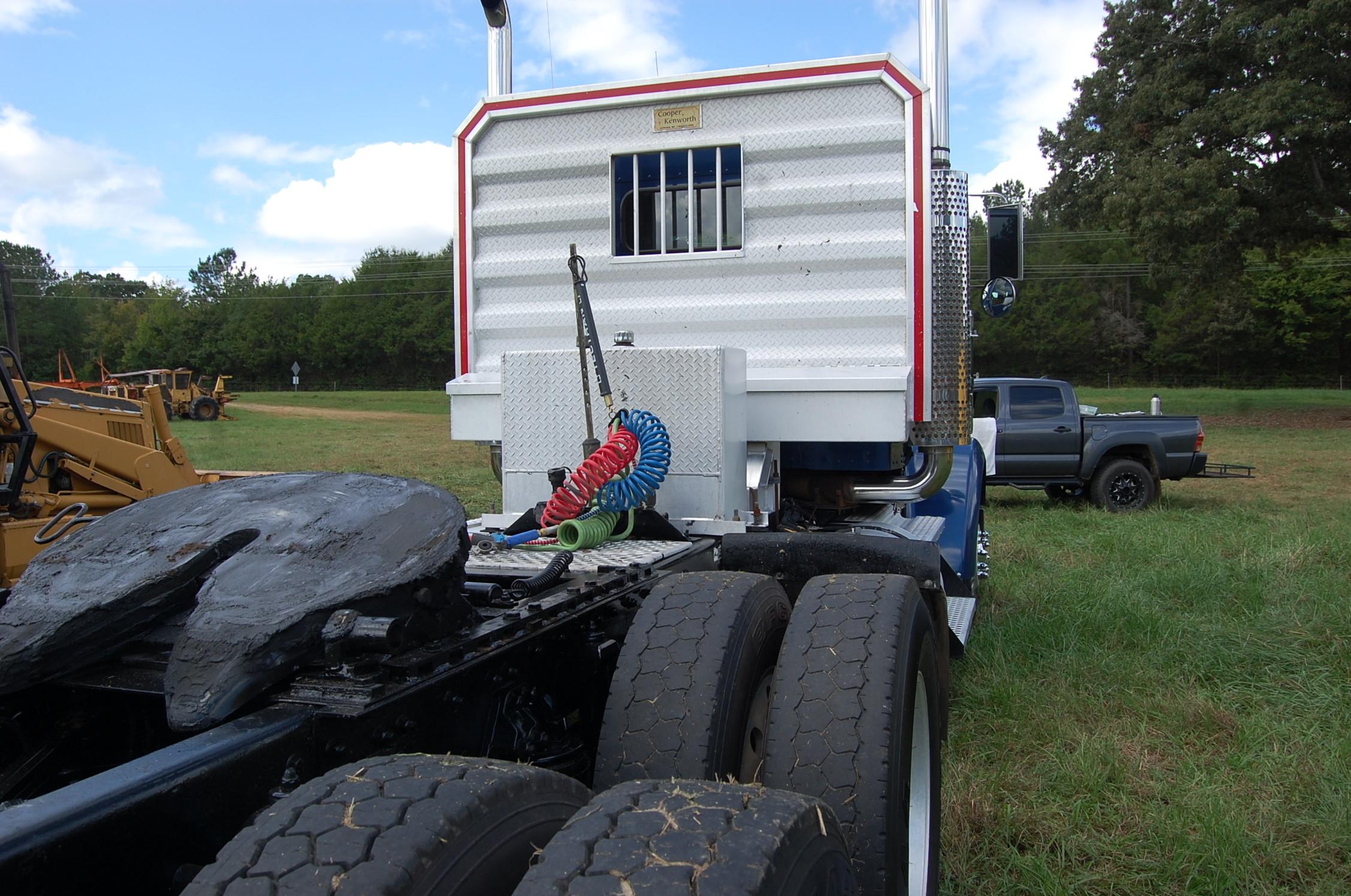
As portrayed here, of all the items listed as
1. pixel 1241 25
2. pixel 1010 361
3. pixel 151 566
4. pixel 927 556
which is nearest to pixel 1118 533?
pixel 927 556

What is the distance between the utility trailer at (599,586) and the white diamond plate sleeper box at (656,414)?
0.04 ft

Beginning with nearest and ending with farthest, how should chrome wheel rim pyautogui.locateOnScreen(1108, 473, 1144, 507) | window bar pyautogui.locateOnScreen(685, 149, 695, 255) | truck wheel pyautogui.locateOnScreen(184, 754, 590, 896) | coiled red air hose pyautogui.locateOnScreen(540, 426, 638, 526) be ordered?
truck wheel pyautogui.locateOnScreen(184, 754, 590, 896)
coiled red air hose pyautogui.locateOnScreen(540, 426, 638, 526)
window bar pyautogui.locateOnScreen(685, 149, 695, 255)
chrome wheel rim pyautogui.locateOnScreen(1108, 473, 1144, 507)

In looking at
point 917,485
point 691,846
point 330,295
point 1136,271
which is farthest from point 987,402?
point 330,295

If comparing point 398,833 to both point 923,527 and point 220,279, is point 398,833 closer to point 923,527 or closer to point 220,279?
point 923,527

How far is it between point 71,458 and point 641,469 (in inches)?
→ 255

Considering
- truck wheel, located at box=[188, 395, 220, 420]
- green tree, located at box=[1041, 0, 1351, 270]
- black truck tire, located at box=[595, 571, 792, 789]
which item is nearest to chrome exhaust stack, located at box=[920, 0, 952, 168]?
black truck tire, located at box=[595, 571, 792, 789]

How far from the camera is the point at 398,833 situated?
133 centimetres

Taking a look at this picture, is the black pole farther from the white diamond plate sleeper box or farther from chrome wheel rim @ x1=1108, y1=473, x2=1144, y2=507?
chrome wheel rim @ x1=1108, y1=473, x2=1144, y2=507

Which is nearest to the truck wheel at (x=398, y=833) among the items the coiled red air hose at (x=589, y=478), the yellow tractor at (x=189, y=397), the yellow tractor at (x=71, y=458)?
the coiled red air hose at (x=589, y=478)

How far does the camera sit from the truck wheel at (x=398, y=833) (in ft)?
4.18

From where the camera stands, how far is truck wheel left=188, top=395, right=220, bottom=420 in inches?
1548

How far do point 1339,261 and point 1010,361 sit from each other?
18698mm

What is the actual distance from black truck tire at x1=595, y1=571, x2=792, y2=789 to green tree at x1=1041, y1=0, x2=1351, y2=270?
2524 centimetres

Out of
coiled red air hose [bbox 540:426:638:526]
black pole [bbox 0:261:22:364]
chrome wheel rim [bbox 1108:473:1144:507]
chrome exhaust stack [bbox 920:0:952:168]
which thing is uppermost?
chrome exhaust stack [bbox 920:0:952:168]
